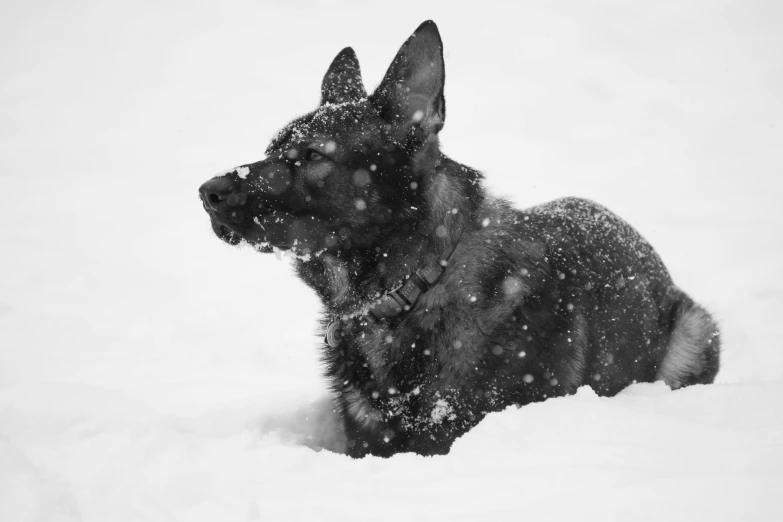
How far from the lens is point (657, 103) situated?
10797 millimetres

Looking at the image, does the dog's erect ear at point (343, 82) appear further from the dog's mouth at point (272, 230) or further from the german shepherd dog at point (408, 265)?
the dog's mouth at point (272, 230)

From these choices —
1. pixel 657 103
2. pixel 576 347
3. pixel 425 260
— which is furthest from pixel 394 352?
pixel 657 103

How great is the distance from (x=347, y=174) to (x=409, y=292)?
67 centimetres

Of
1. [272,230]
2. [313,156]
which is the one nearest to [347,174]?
[313,156]

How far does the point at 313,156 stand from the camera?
2.83 meters

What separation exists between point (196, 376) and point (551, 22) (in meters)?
12.5

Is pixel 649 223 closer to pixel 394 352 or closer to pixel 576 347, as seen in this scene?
pixel 576 347

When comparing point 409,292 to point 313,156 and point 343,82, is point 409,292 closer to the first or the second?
point 313,156

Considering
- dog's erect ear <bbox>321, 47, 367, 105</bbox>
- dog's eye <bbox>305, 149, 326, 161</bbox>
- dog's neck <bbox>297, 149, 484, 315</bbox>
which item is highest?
dog's erect ear <bbox>321, 47, 367, 105</bbox>

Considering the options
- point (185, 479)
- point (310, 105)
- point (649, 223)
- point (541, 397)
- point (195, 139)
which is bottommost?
point (185, 479)

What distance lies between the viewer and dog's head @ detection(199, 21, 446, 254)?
8.83ft

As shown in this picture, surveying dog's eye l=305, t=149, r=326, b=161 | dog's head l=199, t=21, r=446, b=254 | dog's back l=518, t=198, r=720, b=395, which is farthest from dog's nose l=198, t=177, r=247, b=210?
dog's back l=518, t=198, r=720, b=395

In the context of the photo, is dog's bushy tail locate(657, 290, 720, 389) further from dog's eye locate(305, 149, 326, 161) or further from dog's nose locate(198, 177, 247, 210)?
dog's nose locate(198, 177, 247, 210)

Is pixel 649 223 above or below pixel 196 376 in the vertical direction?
above
